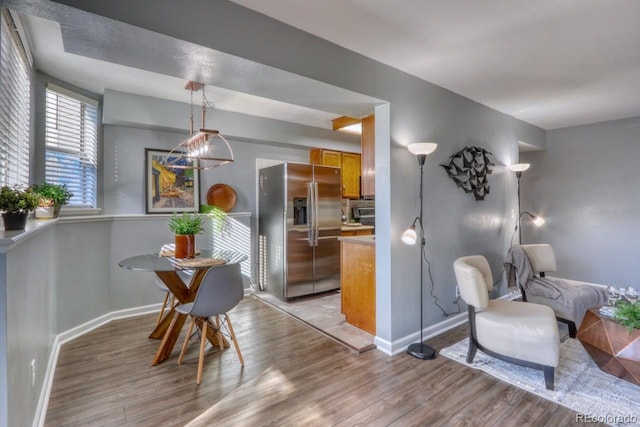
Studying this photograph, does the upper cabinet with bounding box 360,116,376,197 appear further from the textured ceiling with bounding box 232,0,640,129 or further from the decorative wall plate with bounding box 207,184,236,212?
the decorative wall plate with bounding box 207,184,236,212

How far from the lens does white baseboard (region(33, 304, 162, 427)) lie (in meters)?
1.91

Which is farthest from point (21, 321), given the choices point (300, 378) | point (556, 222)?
point (556, 222)

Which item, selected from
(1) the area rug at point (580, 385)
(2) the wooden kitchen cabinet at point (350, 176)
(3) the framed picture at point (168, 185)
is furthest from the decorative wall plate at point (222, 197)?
(1) the area rug at point (580, 385)

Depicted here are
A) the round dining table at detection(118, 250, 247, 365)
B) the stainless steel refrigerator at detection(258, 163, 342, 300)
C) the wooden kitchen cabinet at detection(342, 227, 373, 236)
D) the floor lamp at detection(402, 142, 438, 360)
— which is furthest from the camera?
the wooden kitchen cabinet at detection(342, 227, 373, 236)

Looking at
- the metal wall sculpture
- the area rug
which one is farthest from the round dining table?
the metal wall sculpture

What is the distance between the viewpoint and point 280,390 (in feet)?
7.28

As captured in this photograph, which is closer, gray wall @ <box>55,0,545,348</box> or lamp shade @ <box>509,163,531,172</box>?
gray wall @ <box>55,0,545,348</box>

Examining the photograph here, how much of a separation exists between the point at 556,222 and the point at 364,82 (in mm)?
4454

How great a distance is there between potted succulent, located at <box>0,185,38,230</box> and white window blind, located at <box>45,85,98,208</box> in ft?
6.49

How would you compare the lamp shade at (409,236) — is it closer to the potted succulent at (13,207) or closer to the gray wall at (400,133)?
the gray wall at (400,133)

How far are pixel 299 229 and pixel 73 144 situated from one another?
272 centimetres

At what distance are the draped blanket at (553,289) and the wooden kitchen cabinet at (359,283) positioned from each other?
72.6 inches

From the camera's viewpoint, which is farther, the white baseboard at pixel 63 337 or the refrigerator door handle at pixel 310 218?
the refrigerator door handle at pixel 310 218

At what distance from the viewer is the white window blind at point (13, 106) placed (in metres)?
1.86
